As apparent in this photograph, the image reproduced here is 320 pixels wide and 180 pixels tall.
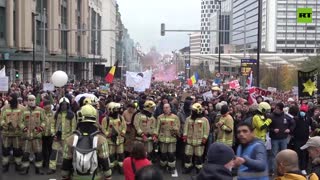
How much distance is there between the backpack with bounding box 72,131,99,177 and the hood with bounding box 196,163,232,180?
1.98 metres

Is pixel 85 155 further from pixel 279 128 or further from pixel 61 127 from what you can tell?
pixel 279 128

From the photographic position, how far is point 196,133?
41.4 ft

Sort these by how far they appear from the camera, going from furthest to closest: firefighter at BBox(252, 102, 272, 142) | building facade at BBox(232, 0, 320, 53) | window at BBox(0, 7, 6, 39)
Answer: building facade at BBox(232, 0, 320, 53), window at BBox(0, 7, 6, 39), firefighter at BBox(252, 102, 272, 142)

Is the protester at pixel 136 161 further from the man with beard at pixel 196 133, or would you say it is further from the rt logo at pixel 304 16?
the rt logo at pixel 304 16

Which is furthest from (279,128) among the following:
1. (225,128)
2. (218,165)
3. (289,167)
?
(218,165)

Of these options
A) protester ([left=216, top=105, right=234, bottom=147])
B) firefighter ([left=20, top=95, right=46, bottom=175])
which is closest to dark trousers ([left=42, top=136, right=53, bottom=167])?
firefighter ([left=20, top=95, right=46, bottom=175])

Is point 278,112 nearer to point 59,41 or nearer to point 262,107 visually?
point 262,107

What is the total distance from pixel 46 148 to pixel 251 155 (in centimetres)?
781

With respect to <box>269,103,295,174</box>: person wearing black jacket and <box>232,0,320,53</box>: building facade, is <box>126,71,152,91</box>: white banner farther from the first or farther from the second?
<box>232,0,320,53</box>: building facade

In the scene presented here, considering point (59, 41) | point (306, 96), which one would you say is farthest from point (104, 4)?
point (306, 96)

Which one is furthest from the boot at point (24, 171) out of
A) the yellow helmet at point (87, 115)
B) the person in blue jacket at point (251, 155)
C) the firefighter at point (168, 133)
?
the person in blue jacket at point (251, 155)

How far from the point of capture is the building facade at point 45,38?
4306 cm

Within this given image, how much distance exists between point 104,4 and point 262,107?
4383 inches

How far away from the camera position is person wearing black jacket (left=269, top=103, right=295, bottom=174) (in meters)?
12.8
